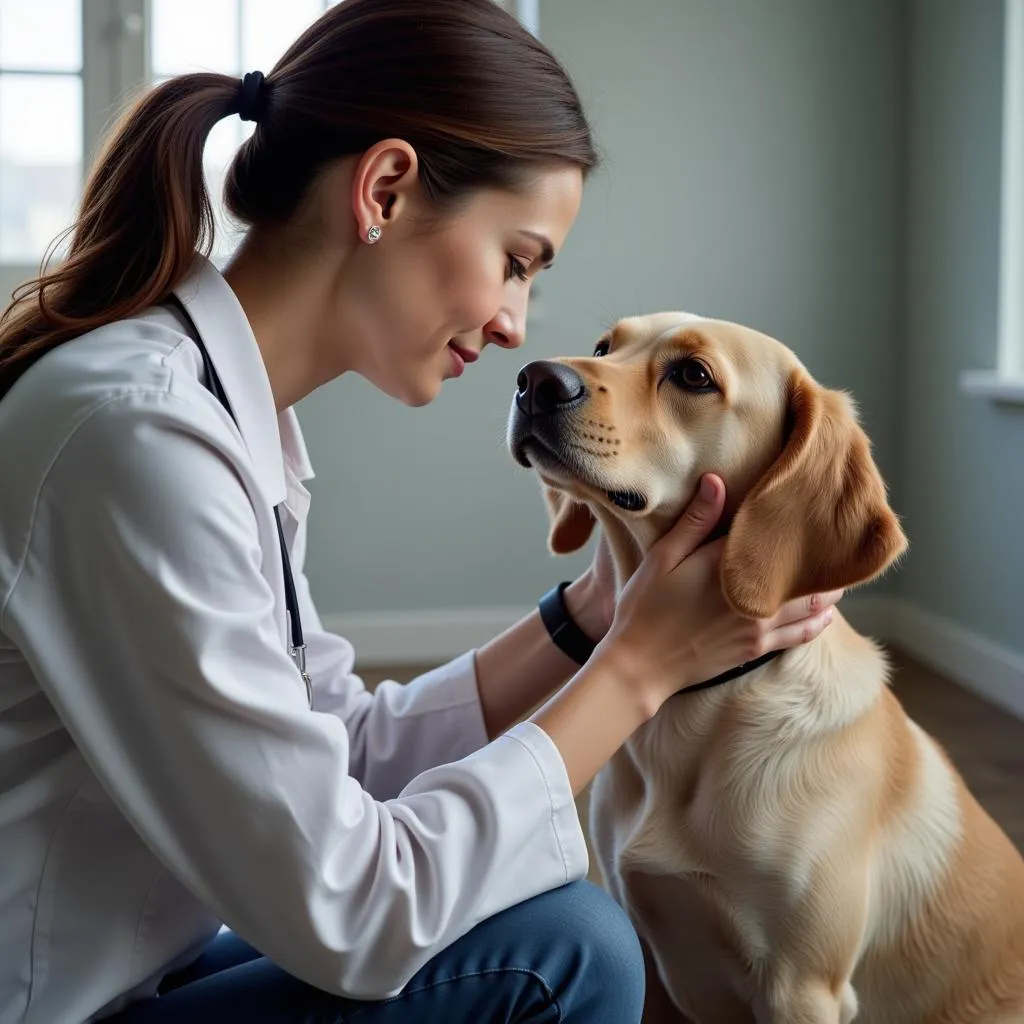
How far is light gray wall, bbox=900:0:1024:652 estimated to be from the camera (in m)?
3.32

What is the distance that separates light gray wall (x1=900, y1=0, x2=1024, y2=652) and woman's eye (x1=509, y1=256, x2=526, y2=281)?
7.76 ft

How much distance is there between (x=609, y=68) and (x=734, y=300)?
829 millimetres

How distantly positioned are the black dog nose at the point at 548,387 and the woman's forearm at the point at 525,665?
0.31 meters

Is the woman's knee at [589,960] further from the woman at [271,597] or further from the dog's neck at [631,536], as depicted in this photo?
the dog's neck at [631,536]

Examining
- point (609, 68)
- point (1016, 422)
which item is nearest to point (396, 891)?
point (1016, 422)

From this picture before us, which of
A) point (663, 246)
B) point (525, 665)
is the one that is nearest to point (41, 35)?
point (663, 246)

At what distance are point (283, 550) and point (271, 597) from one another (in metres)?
0.21

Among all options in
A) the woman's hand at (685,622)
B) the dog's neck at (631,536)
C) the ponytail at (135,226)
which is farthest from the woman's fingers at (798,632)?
the ponytail at (135,226)

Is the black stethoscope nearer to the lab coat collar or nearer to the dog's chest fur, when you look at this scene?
the lab coat collar

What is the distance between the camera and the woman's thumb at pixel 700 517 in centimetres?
123

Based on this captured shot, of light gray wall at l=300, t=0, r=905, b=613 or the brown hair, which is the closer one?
the brown hair

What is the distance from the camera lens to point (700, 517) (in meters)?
1.25

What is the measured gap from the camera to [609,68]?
148 inches

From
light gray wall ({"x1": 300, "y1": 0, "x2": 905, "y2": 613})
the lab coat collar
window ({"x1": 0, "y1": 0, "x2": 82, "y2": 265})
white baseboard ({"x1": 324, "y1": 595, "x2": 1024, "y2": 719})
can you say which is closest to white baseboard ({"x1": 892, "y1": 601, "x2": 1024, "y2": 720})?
white baseboard ({"x1": 324, "y1": 595, "x2": 1024, "y2": 719})
